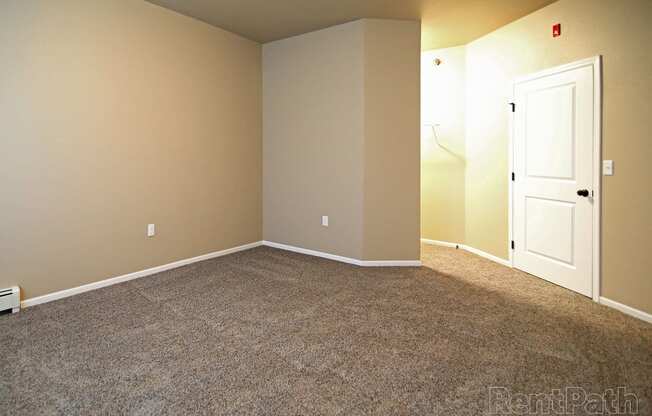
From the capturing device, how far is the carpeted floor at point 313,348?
6.02ft

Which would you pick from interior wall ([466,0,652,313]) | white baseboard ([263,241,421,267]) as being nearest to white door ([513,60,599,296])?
interior wall ([466,0,652,313])

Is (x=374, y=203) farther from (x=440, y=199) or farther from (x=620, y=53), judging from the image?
(x=620, y=53)

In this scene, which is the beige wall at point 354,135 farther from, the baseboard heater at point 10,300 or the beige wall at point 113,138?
the baseboard heater at point 10,300

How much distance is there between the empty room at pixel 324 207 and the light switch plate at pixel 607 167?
0.04ft

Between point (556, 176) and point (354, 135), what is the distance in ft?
6.68

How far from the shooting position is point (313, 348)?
92.0 inches

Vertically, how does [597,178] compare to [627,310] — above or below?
above

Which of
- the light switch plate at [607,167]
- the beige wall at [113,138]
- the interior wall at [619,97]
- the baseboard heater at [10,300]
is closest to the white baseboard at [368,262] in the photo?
the beige wall at [113,138]

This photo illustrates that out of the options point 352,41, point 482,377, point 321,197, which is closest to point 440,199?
point 321,197

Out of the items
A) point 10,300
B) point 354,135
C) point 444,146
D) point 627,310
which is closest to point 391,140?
point 354,135

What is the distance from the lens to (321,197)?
4590mm

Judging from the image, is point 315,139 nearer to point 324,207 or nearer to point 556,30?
point 324,207

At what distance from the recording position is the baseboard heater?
280 cm

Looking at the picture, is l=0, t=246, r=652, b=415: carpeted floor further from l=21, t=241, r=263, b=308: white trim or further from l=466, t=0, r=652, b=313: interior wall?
l=466, t=0, r=652, b=313: interior wall
